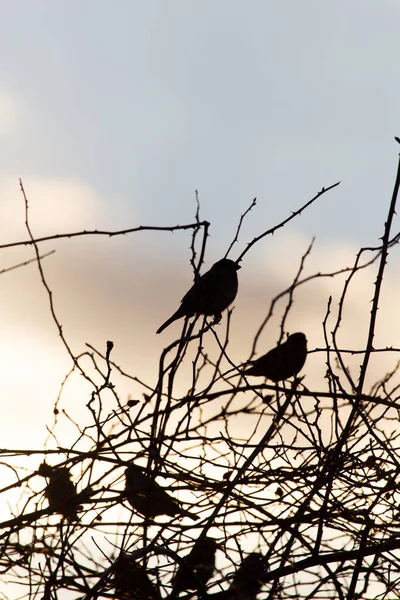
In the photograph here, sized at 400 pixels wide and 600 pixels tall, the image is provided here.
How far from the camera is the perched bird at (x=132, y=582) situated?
3.16 metres

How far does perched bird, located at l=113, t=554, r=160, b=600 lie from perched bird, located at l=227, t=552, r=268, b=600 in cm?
37

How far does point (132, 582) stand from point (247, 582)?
584 mm

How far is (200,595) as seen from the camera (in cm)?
317

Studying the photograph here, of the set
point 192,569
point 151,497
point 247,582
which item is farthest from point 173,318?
point 247,582

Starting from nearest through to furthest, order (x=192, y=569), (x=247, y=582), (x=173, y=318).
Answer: (x=247, y=582), (x=192, y=569), (x=173, y=318)

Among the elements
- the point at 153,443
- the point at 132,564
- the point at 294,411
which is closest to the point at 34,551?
the point at 132,564

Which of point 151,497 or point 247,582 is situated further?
point 151,497

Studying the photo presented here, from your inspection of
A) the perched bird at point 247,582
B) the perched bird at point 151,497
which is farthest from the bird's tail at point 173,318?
the perched bird at point 247,582

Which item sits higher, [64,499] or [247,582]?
[64,499]

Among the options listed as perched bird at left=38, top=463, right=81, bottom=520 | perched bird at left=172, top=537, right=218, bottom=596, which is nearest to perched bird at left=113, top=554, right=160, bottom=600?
perched bird at left=172, top=537, right=218, bottom=596

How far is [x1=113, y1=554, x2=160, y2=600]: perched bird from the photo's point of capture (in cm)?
316

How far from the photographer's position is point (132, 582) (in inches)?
135

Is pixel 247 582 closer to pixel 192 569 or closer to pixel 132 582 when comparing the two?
pixel 192 569

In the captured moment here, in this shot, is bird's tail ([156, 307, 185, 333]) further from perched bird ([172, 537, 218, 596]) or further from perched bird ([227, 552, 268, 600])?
perched bird ([227, 552, 268, 600])
